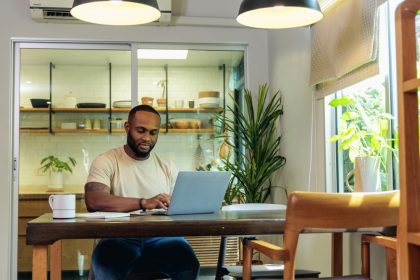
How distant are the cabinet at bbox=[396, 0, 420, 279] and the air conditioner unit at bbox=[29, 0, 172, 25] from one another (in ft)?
10.6

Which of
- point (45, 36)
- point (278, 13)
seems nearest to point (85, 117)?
point (45, 36)

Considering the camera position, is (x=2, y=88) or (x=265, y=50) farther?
(x=265, y=50)

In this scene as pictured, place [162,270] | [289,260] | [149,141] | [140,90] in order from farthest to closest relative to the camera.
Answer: [140,90], [149,141], [162,270], [289,260]

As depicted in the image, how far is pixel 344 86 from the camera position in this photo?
3.00 meters

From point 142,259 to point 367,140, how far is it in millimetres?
1262

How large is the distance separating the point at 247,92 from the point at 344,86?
1.48 metres

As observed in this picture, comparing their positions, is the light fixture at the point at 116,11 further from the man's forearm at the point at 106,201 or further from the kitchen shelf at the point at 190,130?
the kitchen shelf at the point at 190,130

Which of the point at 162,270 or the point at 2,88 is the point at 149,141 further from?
the point at 2,88

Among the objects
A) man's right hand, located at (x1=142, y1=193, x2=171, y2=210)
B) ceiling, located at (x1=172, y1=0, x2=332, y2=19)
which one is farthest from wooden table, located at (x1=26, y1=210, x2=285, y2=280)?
ceiling, located at (x1=172, y1=0, x2=332, y2=19)

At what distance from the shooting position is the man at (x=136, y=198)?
2367 millimetres

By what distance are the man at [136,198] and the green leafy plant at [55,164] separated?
186 cm

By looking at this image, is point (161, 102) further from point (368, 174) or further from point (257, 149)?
point (368, 174)

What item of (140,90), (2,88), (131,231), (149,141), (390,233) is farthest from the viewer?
(140,90)

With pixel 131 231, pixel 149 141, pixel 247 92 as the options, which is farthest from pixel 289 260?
pixel 247 92
